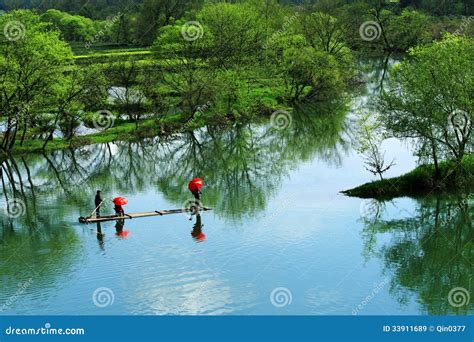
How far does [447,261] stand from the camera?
34.6m

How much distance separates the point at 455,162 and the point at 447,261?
1212cm

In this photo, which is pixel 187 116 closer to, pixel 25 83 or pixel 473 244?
pixel 25 83

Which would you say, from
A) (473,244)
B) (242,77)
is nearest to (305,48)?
(242,77)
